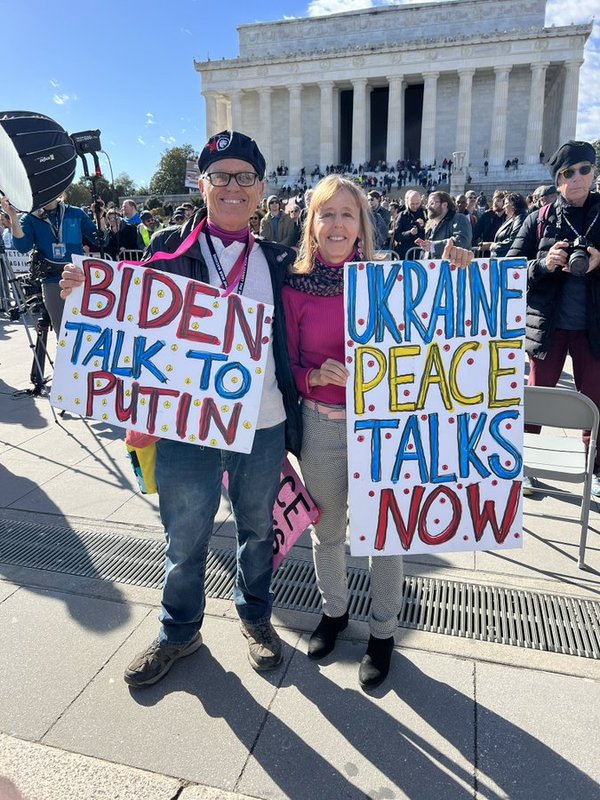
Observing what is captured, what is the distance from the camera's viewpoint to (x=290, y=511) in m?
2.56

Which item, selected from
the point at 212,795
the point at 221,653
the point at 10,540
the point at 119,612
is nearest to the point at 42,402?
the point at 10,540

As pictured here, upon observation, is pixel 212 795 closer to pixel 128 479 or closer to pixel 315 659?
pixel 315 659

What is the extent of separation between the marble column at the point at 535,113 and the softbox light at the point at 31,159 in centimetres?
4873

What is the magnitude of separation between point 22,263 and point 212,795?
1056 centimetres

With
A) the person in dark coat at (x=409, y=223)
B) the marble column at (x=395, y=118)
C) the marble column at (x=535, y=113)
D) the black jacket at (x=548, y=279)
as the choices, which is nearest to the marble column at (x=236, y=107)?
the marble column at (x=395, y=118)

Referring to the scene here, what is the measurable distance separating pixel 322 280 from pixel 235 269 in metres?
0.36

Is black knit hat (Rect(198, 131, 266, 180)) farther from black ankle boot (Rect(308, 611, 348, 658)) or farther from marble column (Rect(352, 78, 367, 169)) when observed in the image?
marble column (Rect(352, 78, 367, 169))

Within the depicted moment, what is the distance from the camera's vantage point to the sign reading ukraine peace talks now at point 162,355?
2.21 m

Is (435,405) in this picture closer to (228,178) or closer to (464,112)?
(228,178)

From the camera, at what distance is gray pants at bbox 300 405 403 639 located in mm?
2320

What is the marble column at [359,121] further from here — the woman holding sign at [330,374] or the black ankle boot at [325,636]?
the black ankle boot at [325,636]

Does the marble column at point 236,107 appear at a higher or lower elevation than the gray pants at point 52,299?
higher

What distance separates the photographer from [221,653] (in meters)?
2.58

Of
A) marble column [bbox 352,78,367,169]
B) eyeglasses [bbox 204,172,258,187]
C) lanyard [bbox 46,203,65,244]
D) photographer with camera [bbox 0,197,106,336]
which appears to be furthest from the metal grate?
marble column [bbox 352,78,367,169]
